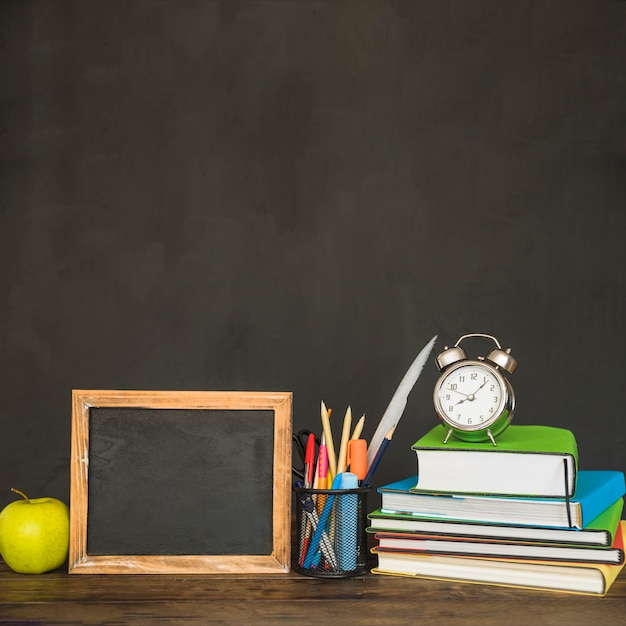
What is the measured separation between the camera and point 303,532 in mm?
1122

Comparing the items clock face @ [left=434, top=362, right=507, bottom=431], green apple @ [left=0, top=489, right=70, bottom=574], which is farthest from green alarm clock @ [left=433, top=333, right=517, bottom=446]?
green apple @ [left=0, top=489, right=70, bottom=574]

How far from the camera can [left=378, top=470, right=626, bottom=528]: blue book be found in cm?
106

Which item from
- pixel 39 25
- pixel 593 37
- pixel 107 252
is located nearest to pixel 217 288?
pixel 107 252

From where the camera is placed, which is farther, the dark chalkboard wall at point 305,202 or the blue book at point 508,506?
the dark chalkboard wall at point 305,202

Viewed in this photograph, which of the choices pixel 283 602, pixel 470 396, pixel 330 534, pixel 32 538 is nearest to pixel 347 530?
pixel 330 534

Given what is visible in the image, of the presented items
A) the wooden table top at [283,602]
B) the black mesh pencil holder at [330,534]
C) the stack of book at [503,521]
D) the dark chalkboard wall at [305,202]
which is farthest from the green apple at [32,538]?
the dark chalkboard wall at [305,202]

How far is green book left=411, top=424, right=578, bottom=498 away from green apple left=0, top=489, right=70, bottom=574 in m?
0.50

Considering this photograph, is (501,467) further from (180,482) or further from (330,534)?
A: (180,482)

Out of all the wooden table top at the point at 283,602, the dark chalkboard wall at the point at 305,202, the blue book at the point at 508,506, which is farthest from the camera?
the dark chalkboard wall at the point at 305,202

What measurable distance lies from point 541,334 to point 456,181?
394 mm

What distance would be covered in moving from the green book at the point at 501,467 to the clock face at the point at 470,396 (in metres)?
Answer: 0.03

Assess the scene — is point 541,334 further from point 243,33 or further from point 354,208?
point 243,33

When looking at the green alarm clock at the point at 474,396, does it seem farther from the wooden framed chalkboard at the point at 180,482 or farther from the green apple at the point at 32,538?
the green apple at the point at 32,538

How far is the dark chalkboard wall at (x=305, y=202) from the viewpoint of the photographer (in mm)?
1812
